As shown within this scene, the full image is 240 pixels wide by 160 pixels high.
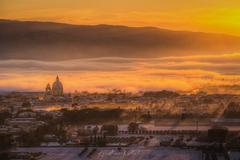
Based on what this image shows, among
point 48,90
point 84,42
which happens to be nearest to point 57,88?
point 48,90

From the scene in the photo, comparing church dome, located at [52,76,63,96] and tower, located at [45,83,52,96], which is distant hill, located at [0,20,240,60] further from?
tower, located at [45,83,52,96]

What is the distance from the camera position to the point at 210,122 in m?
9.19

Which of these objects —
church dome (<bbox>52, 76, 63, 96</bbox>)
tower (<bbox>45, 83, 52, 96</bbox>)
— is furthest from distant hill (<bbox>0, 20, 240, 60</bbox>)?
tower (<bbox>45, 83, 52, 96</bbox>)

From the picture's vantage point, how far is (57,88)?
43.3ft

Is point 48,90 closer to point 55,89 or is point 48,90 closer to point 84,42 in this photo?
point 55,89

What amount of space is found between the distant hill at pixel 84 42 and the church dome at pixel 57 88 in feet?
3.29

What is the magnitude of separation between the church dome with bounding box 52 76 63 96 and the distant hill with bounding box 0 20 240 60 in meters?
1.00

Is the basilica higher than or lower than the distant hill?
lower

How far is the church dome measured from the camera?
42.8 feet

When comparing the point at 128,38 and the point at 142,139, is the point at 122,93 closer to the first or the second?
the point at 128,38

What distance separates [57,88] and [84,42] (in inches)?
123

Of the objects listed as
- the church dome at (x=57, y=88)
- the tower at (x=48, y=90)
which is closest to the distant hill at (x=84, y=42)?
the church dome at (x=57, y=88)

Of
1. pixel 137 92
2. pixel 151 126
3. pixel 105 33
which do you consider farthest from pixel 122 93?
pixel 151 126

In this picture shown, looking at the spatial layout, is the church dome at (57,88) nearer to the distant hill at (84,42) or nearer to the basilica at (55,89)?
the basilica at (55,89)
